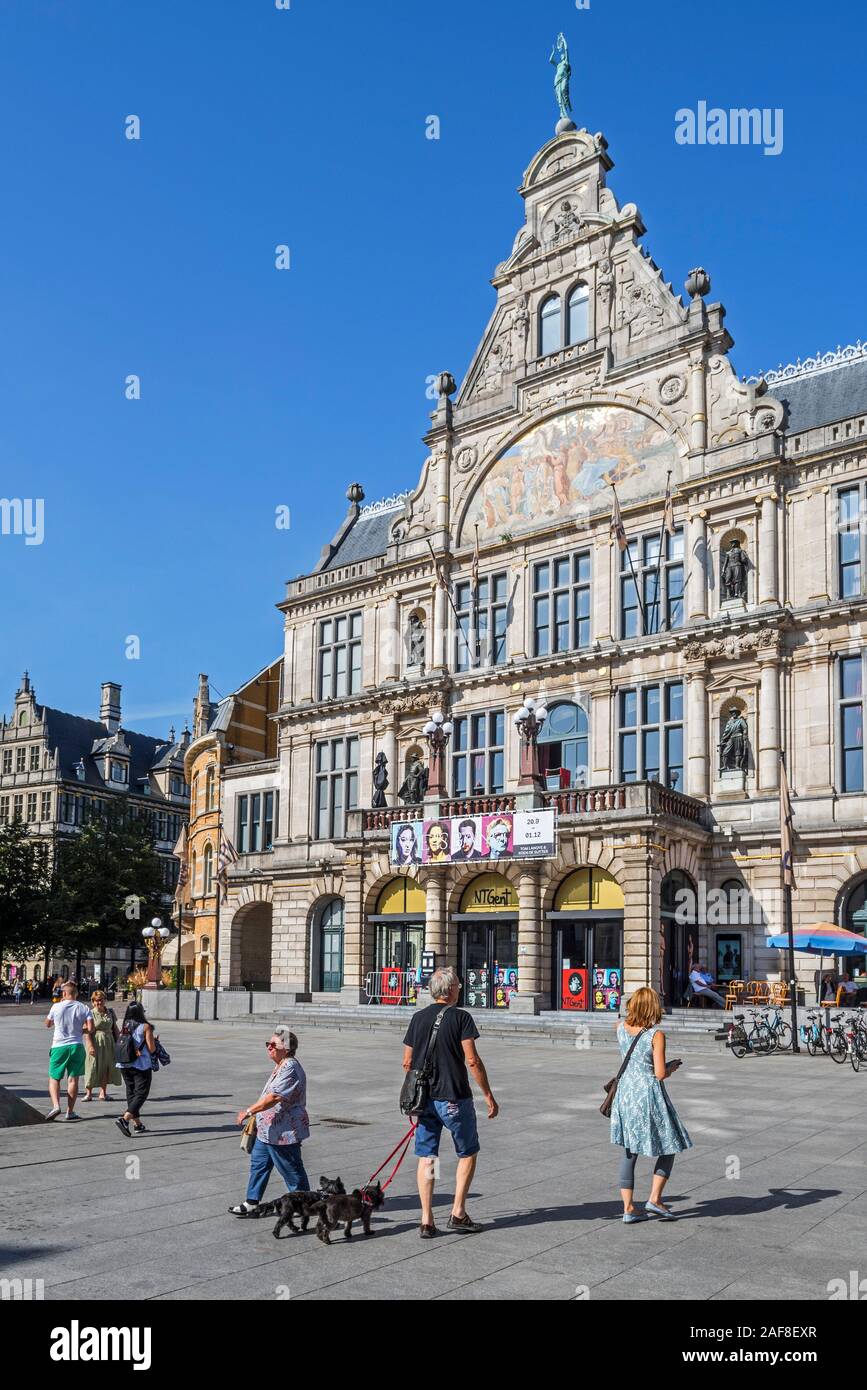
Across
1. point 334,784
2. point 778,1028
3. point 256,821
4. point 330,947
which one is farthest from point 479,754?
point 778,1028

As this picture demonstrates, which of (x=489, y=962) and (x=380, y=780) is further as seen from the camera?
(x=380, y=780)

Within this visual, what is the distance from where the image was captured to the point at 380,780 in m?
49.5

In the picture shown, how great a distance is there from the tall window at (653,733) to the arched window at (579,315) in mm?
14057

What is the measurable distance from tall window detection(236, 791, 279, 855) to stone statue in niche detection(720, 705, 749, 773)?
77.9 ft

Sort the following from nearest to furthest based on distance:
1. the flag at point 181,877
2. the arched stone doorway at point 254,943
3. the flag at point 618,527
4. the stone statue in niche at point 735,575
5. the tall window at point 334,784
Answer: the stone statue in niche at point 735,575
the flag at point 618,527
the tall window at point 334,784
the arched stone doorway at point 254,943
the flag at point 181,877

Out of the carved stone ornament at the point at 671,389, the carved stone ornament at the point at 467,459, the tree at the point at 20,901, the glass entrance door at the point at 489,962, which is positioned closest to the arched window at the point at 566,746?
the glass entrance door at the point at 489,962

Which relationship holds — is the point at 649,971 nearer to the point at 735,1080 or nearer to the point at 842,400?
the point at 735,1080

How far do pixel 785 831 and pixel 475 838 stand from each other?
10.1 meters

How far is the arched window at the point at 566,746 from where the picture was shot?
1740 inches

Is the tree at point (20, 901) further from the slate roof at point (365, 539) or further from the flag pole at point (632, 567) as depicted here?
the flag pole at point (632, 567)

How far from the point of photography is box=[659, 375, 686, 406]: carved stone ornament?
43.9 m

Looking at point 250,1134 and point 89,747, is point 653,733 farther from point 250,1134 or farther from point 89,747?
point 89,747

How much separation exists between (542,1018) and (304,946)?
52.7ft
